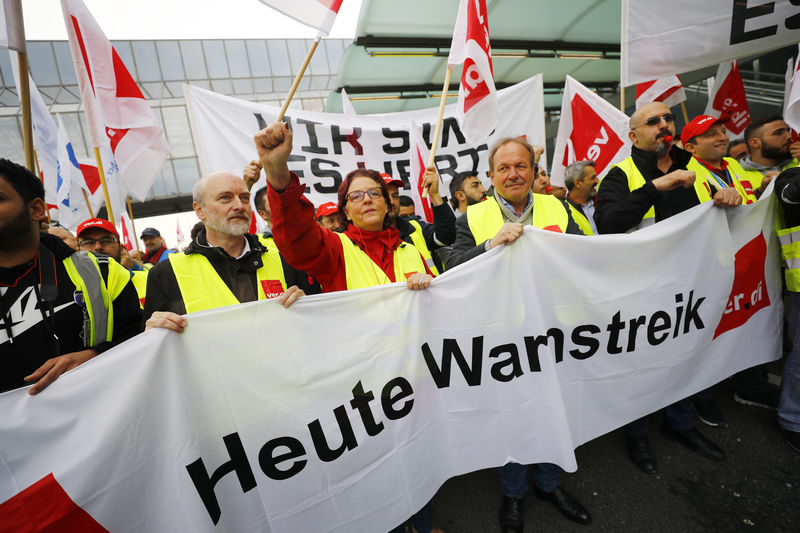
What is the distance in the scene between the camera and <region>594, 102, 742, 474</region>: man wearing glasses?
2.20 m

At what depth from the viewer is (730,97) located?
4.71 metres

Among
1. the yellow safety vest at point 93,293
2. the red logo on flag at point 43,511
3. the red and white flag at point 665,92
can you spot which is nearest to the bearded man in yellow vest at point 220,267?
the yellow safety vest at point 93,293

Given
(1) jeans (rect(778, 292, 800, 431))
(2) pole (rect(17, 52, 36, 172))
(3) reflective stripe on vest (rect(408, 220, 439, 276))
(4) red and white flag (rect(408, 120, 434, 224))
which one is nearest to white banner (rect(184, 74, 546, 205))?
(4) red and white flag (rect(408, 120, 434, 224))

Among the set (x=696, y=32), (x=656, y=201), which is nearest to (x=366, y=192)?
(x=656, y=201)

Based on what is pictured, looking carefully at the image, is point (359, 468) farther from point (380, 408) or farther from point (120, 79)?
point (120, 79)

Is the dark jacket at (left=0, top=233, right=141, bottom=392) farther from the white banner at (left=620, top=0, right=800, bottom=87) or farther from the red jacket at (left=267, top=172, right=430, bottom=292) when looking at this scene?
the white banner at (left=620, top=0, right=800, bottom=87)

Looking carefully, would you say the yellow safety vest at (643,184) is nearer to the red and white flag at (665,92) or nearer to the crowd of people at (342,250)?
the crowd of people at (342,250)

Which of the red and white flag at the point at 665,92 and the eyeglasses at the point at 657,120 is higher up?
the red and white flag at the point at 665,92

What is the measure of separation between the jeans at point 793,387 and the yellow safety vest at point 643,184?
865mm

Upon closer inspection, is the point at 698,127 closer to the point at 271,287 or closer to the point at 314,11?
the point at 314,11

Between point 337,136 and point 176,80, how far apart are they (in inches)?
764

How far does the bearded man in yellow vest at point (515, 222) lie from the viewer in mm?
1902

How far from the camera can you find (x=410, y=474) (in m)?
1.62

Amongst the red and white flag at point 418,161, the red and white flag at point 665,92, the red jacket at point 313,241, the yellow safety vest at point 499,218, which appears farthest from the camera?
the red and white flag at point 665,92
